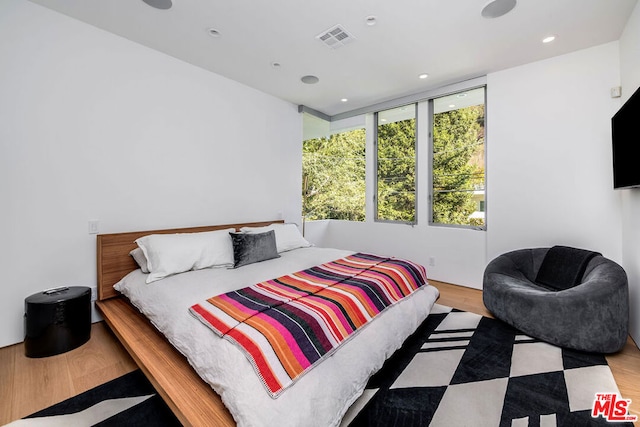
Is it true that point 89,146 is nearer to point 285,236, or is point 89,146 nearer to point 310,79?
point 285,236

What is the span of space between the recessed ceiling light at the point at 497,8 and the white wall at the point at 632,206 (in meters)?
0.98

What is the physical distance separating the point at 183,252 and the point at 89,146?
1.30 m

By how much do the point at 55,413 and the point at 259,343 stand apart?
4.40 feet

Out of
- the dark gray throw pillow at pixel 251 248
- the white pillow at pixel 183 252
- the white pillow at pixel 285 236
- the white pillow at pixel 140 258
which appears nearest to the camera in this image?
the white pillow at pixel 183 252

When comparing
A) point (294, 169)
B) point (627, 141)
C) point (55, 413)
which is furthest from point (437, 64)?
point (55, 413)

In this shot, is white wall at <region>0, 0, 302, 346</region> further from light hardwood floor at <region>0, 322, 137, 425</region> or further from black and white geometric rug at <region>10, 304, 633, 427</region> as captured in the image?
black and white geometric rug at <region>10, 304, 633, 427</region>

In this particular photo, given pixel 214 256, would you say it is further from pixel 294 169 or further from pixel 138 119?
pixel 294 169

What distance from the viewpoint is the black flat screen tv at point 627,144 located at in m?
2.03

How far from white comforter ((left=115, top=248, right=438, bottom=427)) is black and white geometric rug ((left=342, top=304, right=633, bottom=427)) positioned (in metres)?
0.19

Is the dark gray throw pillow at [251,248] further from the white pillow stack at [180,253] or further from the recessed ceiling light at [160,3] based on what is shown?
the recessed ceiling light at [160,3]

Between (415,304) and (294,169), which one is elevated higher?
(294,169)

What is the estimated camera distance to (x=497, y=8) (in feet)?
7.38

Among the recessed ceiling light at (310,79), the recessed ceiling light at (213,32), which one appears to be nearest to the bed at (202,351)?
the recessed ceiling light at (213,32)

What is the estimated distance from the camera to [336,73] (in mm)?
3396
